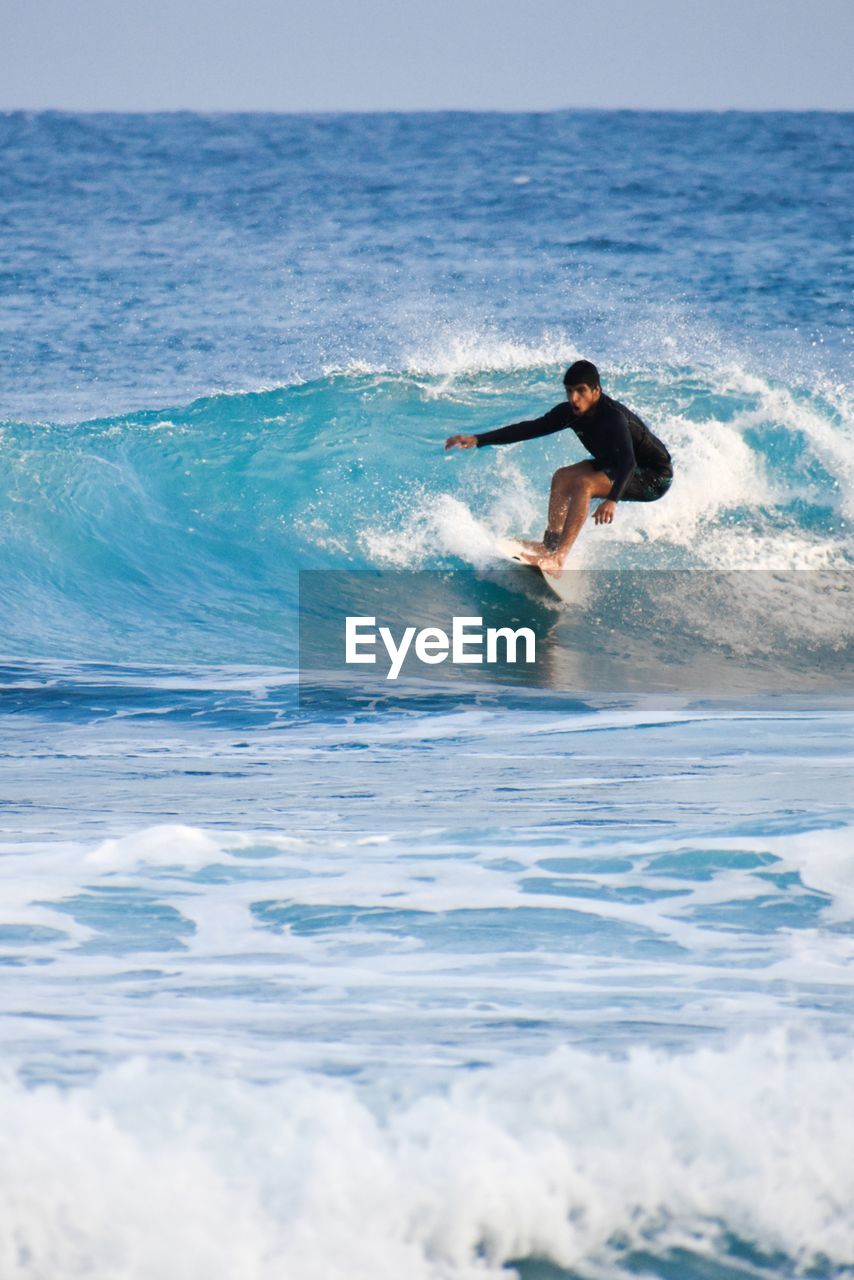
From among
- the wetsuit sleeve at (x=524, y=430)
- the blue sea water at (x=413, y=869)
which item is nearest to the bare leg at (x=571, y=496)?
the wetsuit sleeve at (x=524, y=430)

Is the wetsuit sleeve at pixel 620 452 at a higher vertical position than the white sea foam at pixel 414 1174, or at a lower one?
higher

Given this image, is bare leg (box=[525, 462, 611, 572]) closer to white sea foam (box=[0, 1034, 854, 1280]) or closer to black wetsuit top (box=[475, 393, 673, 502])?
black wetsuit top (box=[475, 393, 673, 502])

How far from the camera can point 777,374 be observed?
18.0 metres

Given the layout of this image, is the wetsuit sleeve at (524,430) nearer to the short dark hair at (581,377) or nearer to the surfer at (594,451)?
the surfer at (594,451)

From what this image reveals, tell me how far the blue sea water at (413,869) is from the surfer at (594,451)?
2.70 feet

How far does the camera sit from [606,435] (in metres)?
6.84

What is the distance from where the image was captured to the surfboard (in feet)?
26.3

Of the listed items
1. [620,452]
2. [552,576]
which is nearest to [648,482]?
[620,452]

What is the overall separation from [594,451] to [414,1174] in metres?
5.12

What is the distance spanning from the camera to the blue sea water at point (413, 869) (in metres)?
2.20

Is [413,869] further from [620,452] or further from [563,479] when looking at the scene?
[563,479]

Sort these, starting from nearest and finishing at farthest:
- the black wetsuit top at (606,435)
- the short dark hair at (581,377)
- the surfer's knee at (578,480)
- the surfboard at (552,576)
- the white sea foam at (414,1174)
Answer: the white sea foam at (414,1174), the short dark hair at (581,377), the black wetsuit top at (606,435), the surfer's knee at (578,480), the surfboard at (552,576)

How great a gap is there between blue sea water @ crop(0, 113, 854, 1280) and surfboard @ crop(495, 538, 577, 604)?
24 centimetres

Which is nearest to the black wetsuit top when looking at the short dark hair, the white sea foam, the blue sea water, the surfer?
the surfer
